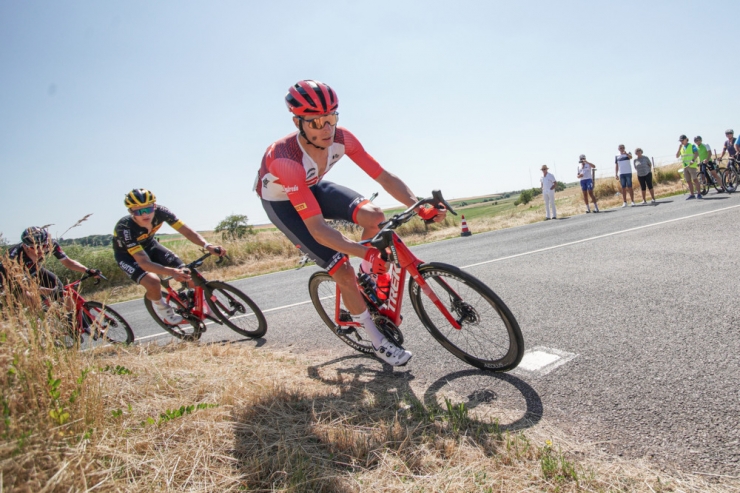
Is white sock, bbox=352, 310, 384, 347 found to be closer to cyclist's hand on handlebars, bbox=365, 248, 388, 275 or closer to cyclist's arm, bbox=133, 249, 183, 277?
cyclist's hand on handlebars, bbox=365, 248, 388, 275

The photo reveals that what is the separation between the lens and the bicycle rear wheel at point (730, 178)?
15214mm

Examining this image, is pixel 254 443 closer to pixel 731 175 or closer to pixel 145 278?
pixel 145 278

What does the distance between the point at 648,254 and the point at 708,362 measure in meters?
4.22

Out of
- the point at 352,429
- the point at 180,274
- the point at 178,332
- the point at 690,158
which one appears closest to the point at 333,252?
the point at 352,429

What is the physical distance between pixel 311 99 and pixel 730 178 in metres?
17.4

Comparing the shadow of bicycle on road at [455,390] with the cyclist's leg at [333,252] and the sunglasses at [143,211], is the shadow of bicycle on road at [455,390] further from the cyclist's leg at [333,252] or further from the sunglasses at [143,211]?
the sunglasses at [143,211]

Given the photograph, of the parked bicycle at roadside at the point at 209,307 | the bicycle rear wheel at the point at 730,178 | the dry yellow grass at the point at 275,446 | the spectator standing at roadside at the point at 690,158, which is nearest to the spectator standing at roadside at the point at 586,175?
the spectator standing at roadside at the point at 690,158

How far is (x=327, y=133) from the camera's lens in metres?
3.66

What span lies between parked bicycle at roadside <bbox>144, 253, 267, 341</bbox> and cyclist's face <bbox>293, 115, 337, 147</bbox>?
9.02 ft

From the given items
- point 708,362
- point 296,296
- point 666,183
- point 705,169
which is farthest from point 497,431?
point 666,183

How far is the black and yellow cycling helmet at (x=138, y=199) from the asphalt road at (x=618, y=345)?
6.70 ft

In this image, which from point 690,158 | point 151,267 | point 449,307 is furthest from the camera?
point 690,158

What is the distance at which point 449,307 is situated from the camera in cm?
352

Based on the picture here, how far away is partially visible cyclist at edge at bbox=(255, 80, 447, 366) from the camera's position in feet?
11.1
